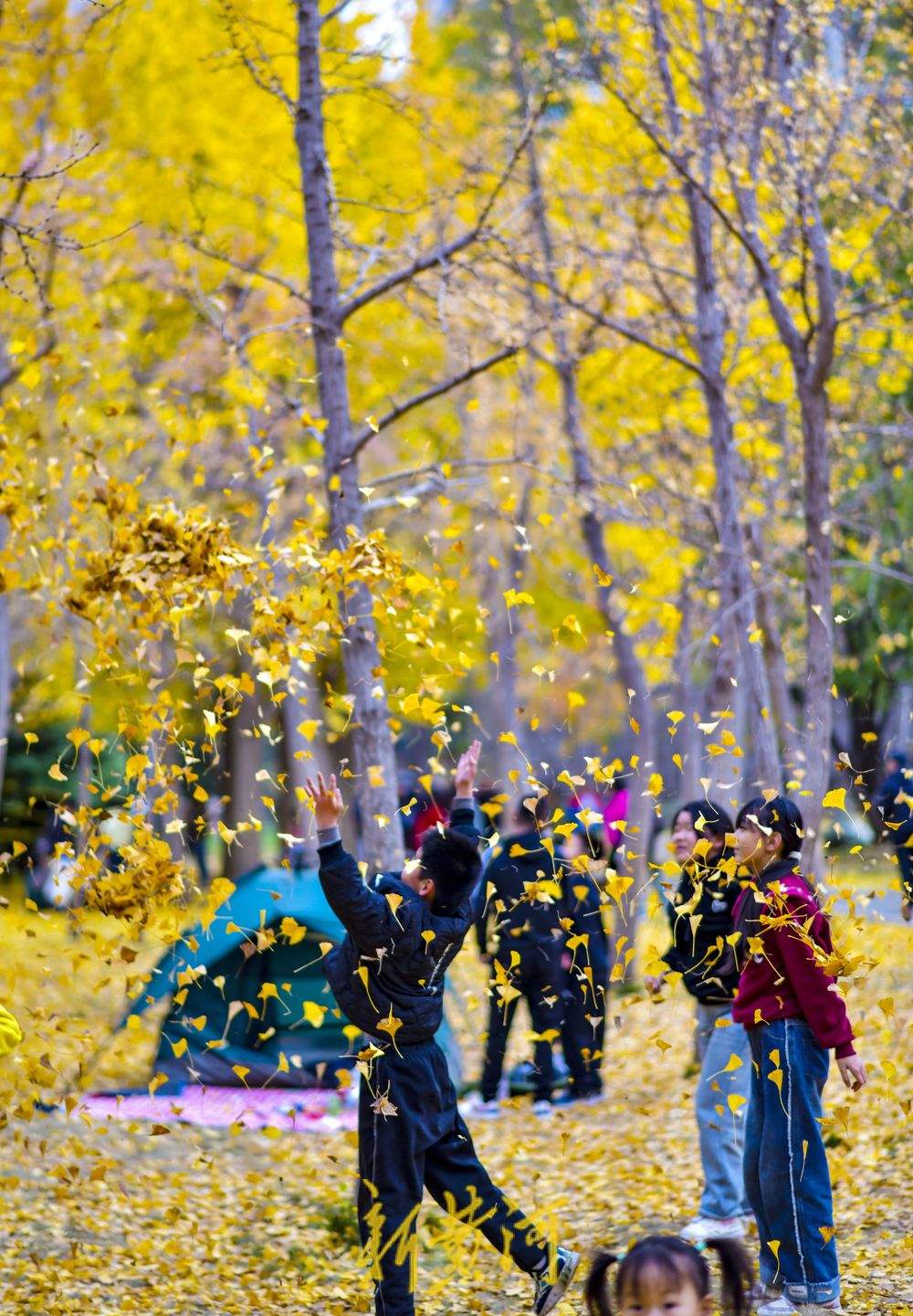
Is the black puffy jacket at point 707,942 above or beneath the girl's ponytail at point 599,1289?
above

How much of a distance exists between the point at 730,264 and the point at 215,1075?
7.84 meters

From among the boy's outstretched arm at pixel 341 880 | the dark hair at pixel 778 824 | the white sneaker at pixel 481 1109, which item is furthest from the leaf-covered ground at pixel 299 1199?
the boy's outstretched arm at pixel 341 880

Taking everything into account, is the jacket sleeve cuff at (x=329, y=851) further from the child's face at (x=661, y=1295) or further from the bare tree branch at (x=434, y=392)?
the bare tree branch at (x=434, y=392)

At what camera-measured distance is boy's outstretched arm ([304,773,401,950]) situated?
4680 mm

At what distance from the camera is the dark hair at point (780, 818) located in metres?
5.15

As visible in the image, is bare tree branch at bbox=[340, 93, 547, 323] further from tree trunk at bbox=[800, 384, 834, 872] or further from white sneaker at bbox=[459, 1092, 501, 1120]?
white sneaker at bbox=[459, 1092, 501, 1120]

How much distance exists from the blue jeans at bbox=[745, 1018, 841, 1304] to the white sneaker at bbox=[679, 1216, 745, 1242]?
3.28 feet

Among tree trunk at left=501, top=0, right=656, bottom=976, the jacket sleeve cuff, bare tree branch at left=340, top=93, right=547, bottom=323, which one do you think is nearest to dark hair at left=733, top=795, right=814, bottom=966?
the jacket sleeve cuff

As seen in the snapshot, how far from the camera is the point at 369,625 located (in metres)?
7.17

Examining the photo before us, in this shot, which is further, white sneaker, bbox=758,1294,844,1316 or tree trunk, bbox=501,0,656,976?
tree trunk, bbox=501,0,656,976

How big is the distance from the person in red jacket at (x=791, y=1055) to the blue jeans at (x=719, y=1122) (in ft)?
2.93

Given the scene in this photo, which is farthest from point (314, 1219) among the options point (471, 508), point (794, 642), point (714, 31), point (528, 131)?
point (794, 642)

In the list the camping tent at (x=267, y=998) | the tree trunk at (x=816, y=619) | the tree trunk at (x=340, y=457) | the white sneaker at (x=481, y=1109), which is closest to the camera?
the tree trunk at (x=340, y=457)

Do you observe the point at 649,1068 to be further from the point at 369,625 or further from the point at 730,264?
the point at 730,264
